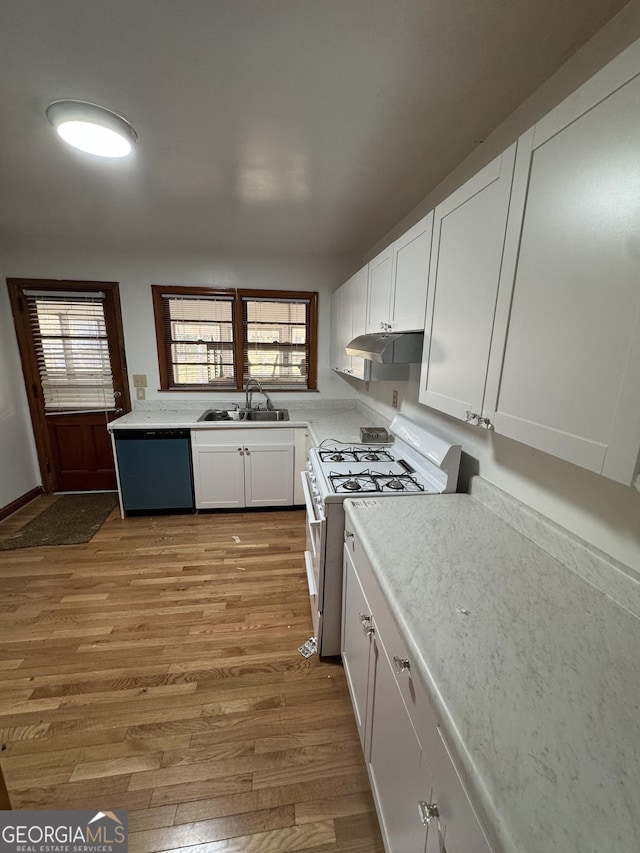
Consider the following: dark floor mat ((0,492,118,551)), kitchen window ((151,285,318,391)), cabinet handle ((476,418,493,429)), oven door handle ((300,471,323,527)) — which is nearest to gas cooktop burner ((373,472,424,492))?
oven door handle ((300,471,323,527))

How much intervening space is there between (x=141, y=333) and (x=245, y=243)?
1373 mm

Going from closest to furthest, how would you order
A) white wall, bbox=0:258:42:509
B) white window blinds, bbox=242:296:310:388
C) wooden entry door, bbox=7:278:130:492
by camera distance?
white wall, bbox=0:258:42:509 → wooden entry door, bbox=7:278:130:492 → white window blinds, bbox=242:296:310:388

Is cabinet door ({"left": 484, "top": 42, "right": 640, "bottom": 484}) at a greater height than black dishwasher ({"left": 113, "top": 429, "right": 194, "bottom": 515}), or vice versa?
cabinet door ({"left": 484, "top": 42, "right": 640, "bottom": 484})

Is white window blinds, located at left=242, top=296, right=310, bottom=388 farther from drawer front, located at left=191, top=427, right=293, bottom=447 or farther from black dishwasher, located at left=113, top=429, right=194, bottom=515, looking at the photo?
black dishwasher, located at left=113, top=429, right=194, bottom=515

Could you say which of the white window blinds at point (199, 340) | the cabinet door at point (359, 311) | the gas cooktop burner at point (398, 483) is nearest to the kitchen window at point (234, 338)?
the white window blinds at point (199, 340)

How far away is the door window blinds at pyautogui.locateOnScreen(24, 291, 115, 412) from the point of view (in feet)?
10.3

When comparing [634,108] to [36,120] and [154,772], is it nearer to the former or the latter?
[36,120]

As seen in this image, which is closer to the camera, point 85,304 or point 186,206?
point 186,206

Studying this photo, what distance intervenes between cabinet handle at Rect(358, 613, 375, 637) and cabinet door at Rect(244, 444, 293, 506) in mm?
2006

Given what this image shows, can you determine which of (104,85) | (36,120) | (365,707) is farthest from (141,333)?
(365,707)

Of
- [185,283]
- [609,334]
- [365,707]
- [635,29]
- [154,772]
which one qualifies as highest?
[635,29]

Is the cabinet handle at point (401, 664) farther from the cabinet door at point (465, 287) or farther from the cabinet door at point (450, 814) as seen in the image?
the cabinet door at point (465, 287)

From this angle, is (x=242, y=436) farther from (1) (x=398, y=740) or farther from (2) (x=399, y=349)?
(1) (x=398, y=740)

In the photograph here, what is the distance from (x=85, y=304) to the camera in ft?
10.4
